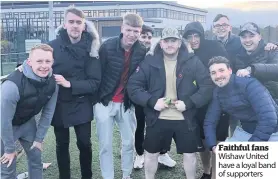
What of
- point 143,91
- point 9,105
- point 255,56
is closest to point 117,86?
point 143,91

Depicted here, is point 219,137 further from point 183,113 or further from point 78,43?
point 78,43

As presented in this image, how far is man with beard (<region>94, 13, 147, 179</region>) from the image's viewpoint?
7.98 ft

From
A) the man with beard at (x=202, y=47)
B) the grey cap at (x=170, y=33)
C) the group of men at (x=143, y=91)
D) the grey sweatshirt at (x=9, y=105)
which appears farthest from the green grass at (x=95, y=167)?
the grey cap at (x=170, y=33)

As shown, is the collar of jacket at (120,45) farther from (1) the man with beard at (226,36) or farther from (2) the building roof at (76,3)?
(1) the man with beard at (226,36)

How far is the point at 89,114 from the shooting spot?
250 cm

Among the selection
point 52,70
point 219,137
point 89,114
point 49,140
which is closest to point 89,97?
point 89,114

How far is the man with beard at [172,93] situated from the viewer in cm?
225

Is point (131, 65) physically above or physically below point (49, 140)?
above

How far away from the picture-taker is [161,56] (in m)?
2.30

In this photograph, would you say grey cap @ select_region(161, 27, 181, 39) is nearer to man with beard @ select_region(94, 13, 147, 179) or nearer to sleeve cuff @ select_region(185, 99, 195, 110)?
man with beard @ select_region(94, 13, 147, 179)

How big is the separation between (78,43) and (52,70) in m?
0.26

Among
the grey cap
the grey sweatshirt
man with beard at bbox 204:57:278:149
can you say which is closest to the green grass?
man with beard at bbox 204:57:278:149

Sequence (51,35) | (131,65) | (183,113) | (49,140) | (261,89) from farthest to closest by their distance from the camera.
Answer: (49,140) < (51,35) < (131,65) < (183,113) < (261,89)

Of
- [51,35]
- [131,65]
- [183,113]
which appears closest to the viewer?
[183,113]
